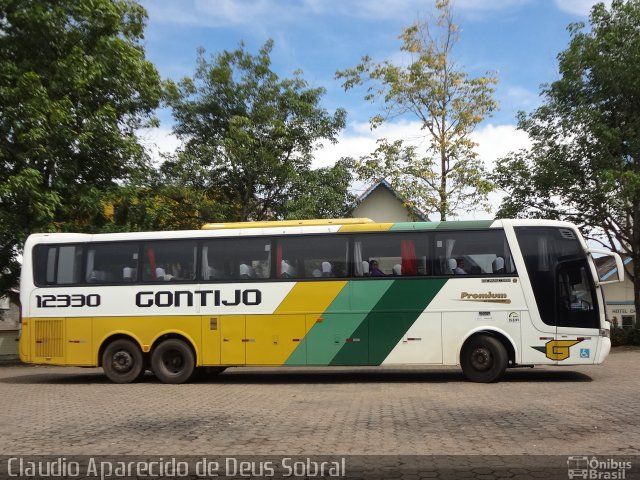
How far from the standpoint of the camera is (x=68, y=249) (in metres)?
13.5

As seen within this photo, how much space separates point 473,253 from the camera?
1222cm

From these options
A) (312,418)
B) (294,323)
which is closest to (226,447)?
(312,418)

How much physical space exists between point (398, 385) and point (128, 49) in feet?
44.2

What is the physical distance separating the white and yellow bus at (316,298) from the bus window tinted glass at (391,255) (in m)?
0.03

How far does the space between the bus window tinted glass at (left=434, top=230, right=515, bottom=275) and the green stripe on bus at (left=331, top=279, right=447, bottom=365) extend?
405 millimetres

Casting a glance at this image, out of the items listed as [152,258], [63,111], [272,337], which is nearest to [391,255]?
[272,337]

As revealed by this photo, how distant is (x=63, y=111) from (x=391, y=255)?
10.8 meters

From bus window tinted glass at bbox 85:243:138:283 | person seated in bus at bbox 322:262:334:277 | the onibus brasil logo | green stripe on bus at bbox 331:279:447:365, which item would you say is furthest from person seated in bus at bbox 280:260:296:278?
the onibus brasil logo

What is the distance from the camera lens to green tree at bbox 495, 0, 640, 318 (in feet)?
66.2

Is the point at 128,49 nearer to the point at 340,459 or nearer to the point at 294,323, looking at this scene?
the point at 294,323

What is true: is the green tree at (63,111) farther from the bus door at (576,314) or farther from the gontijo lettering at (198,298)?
the bus door at (576,314)

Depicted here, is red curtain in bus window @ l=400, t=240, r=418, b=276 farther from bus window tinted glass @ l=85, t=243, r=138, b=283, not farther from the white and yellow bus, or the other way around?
bus window tinted glass @ l=85, t=243, r=138, b=283

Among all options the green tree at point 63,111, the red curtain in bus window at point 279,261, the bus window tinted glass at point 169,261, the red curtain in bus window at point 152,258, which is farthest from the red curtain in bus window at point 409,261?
the green tree at point 63,111

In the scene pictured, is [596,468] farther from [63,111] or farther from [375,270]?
[63,111]
